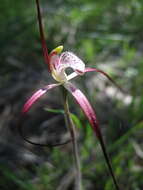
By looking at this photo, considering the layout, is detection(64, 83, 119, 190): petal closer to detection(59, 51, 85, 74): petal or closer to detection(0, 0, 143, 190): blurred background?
detection(59, 51, 85, 74): petal

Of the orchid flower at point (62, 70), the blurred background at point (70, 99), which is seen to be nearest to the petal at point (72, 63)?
the orchid flower at point (62, 70)

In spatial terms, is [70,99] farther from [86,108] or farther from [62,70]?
[86,108]

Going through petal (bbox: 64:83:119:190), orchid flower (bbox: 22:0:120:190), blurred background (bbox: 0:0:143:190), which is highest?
orchid flower (bbox: 22:0:120:190)

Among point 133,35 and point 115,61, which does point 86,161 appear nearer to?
point 115,61

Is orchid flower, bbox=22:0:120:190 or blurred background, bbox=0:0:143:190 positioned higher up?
orchid flower, bbox=22:0:120:190

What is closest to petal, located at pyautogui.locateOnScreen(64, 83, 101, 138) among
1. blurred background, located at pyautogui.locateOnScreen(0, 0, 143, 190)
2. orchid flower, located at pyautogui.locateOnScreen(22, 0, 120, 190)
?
orchid flower, located at pyautogui.locateOnScreen(22, 0, 120, 190)

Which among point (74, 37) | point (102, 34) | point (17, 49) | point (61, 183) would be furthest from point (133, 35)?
point (61, 183)

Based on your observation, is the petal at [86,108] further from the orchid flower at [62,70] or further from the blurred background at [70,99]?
the blurred background at [70,99]
